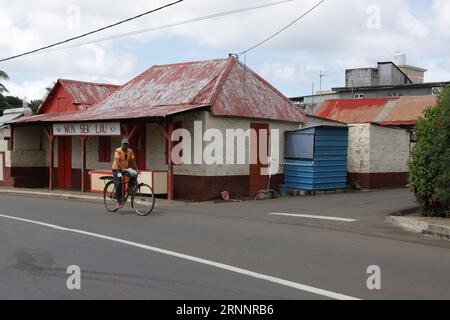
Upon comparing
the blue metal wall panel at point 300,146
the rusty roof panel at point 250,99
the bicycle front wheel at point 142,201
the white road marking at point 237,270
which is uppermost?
the rusty roof panel at point 250,99

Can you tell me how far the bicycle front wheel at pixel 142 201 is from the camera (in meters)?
13.6

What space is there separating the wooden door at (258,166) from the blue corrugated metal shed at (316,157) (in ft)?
3.70

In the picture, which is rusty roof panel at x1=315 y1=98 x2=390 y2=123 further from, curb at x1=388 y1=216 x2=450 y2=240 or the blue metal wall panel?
curb at x1=388 y1=216 x2=450 y2=240

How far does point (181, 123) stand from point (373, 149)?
350 inches

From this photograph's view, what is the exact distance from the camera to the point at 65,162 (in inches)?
947

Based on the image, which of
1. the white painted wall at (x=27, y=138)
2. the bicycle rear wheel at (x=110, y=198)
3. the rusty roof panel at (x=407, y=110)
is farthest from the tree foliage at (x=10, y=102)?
the bicycle rear wheel at (x=110, y=198)

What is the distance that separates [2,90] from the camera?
166ft

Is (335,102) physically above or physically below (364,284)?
above

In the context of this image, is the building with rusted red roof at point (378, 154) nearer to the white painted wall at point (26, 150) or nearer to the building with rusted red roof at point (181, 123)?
the building with rusted red roof at point (181, 123)

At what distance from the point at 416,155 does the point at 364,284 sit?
7.43m

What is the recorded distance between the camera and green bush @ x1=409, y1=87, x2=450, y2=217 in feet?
39.8

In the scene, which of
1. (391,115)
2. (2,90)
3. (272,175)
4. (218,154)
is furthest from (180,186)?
(2,90)

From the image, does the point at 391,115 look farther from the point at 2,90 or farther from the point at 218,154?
the point at 2,90
